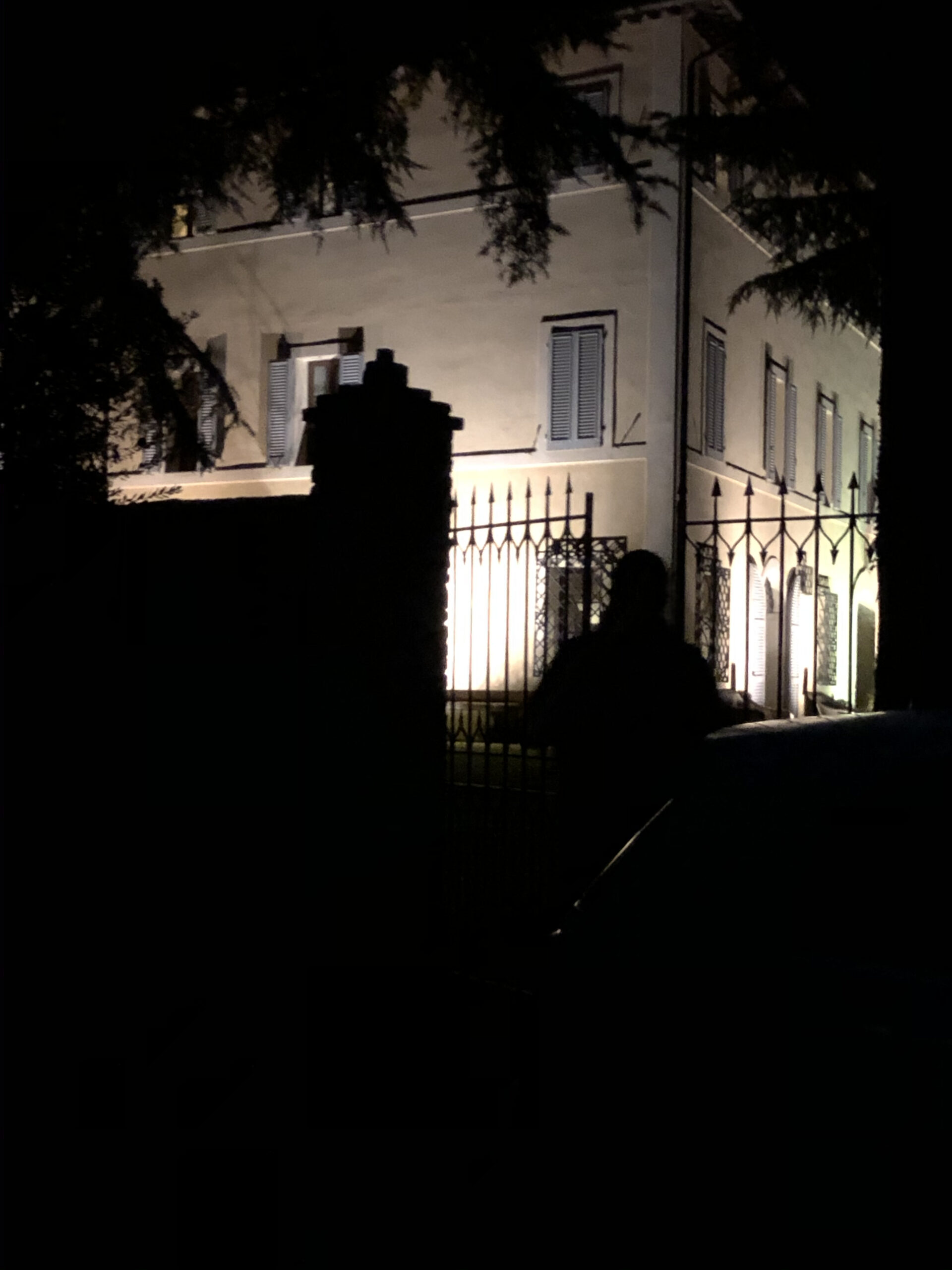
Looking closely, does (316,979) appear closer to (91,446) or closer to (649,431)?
(91,446)

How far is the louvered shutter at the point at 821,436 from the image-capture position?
67.4 ft

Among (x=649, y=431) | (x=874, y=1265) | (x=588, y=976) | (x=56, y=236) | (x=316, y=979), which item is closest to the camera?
(x=874, y=1265)

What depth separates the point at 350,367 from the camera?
1761cm

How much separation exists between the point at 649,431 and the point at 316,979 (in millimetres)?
11213

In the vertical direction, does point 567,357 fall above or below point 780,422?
above

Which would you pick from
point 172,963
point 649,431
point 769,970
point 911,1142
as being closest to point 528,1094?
point 769,970

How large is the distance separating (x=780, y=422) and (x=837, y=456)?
8.81 feet

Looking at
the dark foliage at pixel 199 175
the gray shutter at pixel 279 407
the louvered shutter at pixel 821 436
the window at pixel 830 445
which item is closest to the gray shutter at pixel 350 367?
the gray shutter at pixel 279 407

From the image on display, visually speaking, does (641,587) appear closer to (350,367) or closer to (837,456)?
(350,367)

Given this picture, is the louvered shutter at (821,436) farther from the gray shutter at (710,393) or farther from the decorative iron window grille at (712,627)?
the decorative iron window grille at (712,627)

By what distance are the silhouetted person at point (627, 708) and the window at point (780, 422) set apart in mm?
14230

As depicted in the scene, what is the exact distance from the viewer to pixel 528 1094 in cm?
208

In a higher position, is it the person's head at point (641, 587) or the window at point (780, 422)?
the window at point (780, 422)

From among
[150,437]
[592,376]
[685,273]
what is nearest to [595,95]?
[685,273]
